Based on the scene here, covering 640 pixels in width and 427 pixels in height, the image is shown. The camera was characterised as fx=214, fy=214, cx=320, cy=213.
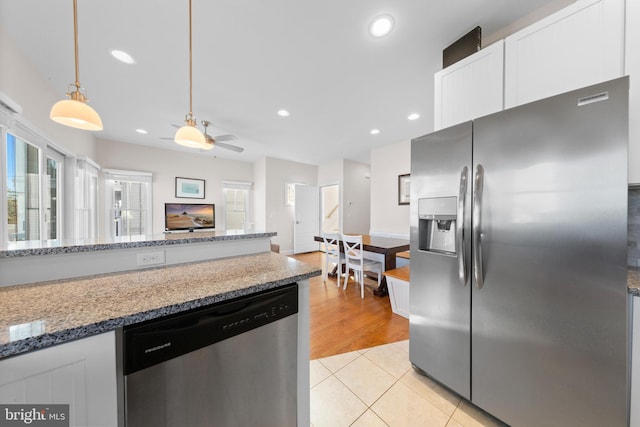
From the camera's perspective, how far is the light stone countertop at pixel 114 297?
539 millimetres

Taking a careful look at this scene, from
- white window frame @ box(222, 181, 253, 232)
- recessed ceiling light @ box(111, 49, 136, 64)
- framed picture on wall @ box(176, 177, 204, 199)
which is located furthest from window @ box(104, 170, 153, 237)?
recessed ceiling light @ box(111, 49, 136, 64)

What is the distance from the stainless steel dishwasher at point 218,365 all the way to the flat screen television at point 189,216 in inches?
194

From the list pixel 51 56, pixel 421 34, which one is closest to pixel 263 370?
pixel 421 34

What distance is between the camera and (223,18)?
60.8 inches

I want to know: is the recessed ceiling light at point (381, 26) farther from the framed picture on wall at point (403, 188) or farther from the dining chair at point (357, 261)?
the framed picture on wall at point (403, 188)

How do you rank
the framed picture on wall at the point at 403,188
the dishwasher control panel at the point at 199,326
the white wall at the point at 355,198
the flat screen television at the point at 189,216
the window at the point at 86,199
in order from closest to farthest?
1. the dishwasher control panel at the point at 199,326
2. the window at the point at 86,199
3. the framed picture on wall at the point at 403,188
4. the flat screen television at the point at 189,216
5. the white wall at the point at 355,198

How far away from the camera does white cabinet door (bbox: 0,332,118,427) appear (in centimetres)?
50

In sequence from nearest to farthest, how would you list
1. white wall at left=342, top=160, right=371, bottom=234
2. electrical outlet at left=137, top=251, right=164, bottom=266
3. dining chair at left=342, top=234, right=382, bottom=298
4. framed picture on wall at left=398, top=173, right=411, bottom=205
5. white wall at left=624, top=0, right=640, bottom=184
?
white wall at left=624, top=0, right=640, bottom=184 → electrical outlet at left=137, top=251, right=164, bottom=266 → dining chair at left=342, top=234, right=382, bottom=298 → framed picture on wall at left=398, top=173, right=411, bottom=205 → white wall at left=342, top=160, right=371, bottom=234

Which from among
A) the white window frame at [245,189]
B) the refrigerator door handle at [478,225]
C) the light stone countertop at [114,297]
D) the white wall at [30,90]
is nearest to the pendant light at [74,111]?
the light stone countertop at [114,297]

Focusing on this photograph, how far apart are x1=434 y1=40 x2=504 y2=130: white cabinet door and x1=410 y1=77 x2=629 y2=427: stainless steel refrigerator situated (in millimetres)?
275

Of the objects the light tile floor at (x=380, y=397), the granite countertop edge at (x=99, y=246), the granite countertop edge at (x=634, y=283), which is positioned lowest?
the light tile floor at (x=380, y=397)

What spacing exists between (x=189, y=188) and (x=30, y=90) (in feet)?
10.2

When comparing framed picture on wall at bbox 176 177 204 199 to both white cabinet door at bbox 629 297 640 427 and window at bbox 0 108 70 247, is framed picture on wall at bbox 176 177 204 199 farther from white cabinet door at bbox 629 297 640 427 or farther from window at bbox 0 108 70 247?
white cabinet door at bbox 629 297 640 427

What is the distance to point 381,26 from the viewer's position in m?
1.60
